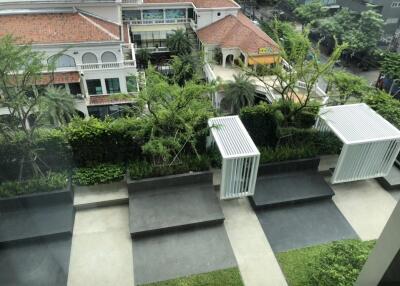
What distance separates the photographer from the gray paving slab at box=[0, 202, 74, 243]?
9.73 m

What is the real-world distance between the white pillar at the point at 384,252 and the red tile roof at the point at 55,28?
2221 centimetres

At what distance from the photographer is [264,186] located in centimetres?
1173

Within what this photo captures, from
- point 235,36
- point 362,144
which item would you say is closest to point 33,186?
point 362,144

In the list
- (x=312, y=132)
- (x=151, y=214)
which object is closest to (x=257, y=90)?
(x=312, y=132)

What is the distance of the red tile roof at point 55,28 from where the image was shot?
20969 millimetres

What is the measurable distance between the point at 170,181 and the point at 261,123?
442 centimetres

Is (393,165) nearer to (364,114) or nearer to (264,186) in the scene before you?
(364,114)

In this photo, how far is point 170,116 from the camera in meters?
11.1

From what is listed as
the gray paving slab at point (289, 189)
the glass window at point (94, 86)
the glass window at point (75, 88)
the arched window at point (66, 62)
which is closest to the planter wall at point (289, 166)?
the gray paving slab at point (289, 189)

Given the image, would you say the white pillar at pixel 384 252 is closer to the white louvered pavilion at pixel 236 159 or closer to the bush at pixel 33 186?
the white louvered pavilion at pixel 236 159

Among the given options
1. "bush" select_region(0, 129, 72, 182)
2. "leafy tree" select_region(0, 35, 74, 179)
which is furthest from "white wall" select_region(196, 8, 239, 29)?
"bush" select_region(0, 129, 72, 182)

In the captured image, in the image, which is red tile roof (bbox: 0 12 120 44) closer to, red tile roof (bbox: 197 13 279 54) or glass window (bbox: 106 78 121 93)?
glass window (bbox: 106 78 121 93)

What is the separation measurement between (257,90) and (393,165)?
454 inches

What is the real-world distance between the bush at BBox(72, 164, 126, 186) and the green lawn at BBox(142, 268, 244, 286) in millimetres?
4125
